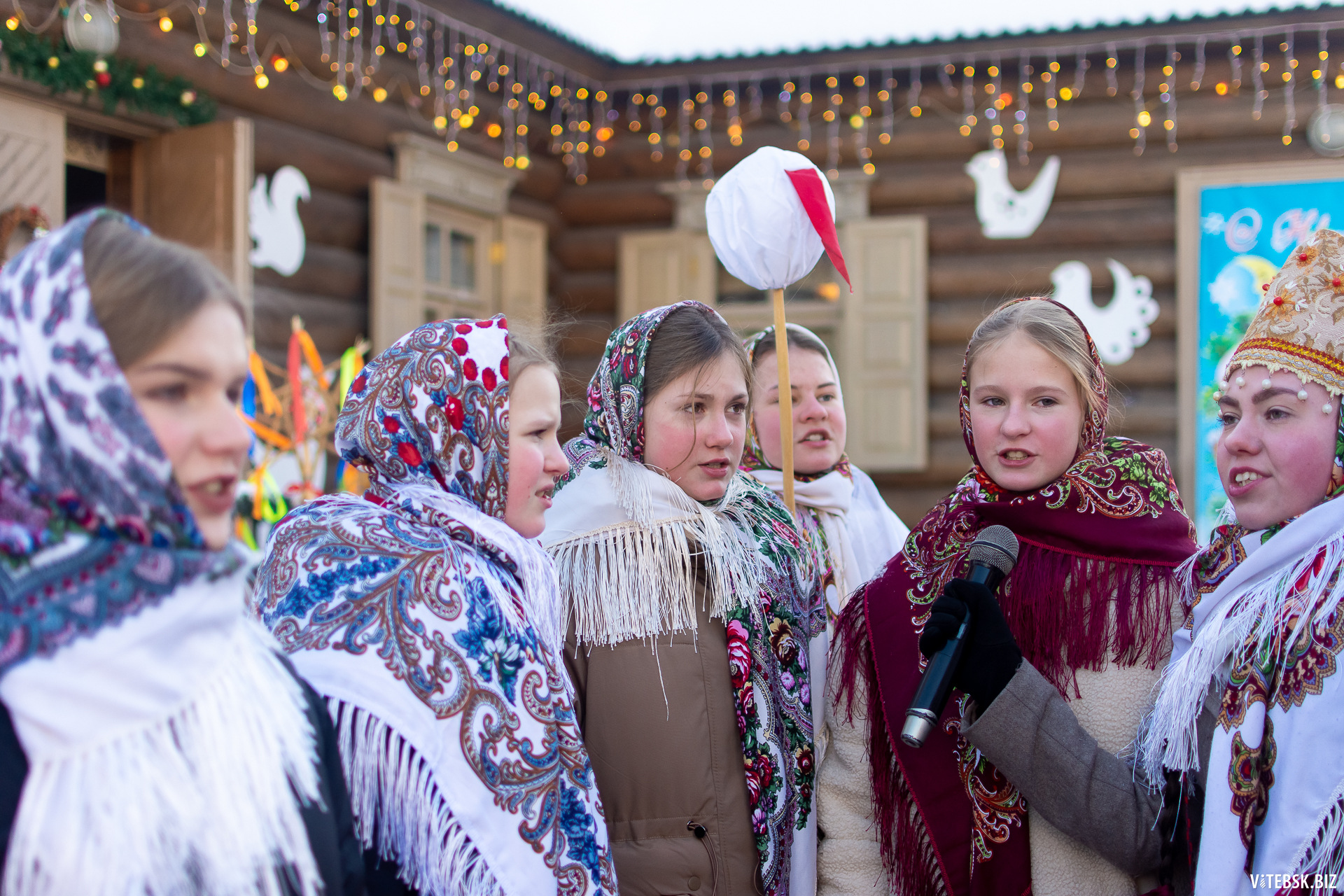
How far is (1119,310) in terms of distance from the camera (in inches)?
290

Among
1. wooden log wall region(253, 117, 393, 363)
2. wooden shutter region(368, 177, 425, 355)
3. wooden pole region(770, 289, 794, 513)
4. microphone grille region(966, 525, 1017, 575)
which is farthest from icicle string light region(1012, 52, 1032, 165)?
microphone grille region(966, 525, 1017, 575)

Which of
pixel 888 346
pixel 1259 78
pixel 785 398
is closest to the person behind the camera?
pixel 785 398

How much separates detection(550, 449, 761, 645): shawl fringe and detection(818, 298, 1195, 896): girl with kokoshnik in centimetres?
32

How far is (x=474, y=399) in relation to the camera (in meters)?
1.69

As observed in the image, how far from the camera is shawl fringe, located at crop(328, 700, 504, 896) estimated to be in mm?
1411

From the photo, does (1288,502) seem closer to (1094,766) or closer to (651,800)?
(1094,766)

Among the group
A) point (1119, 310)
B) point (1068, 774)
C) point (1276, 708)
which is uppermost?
point (1119, 310)

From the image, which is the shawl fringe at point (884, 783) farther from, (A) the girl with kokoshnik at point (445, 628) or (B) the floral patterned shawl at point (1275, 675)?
(A) the girl with kokoshnik at point (445, 628)

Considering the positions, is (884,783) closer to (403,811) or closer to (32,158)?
(403,811)

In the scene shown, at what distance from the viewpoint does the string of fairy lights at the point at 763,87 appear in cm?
684

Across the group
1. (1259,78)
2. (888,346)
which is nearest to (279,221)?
(888,346)

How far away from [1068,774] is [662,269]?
6.76 metres

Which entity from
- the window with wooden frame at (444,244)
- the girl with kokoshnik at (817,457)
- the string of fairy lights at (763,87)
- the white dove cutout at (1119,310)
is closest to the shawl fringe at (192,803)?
the girl with kokoshnik at (817,457)

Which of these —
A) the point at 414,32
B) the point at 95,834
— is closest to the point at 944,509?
the point at 95,834
